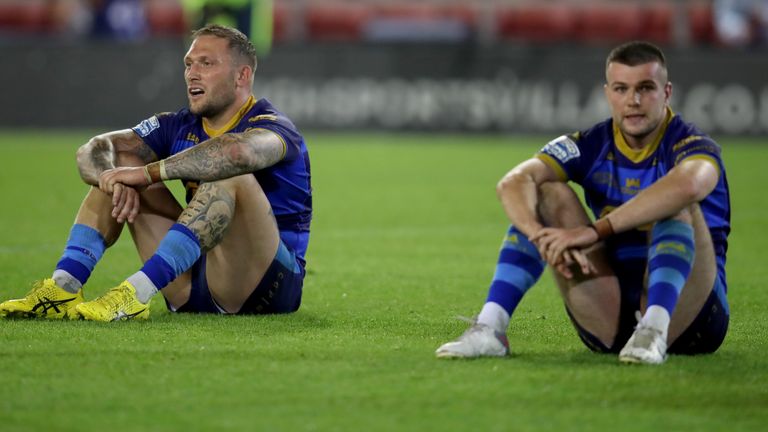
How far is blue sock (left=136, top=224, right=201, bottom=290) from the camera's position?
5.36m

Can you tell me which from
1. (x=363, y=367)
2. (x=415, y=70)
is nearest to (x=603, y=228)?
(x=363, y=367)

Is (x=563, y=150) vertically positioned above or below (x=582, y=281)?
above

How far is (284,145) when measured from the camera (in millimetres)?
5609

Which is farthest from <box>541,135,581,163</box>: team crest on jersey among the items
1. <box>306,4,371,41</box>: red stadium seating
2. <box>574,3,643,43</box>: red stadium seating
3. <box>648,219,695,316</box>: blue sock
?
<box>306,4,371,41</box>: red stadium seating

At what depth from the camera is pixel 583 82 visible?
1892 cm

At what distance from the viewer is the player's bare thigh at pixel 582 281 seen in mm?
4637

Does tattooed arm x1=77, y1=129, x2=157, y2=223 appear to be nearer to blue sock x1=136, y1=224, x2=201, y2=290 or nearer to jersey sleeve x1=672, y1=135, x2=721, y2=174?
blue sock x1=136, y1=224, x2=201, y2=290

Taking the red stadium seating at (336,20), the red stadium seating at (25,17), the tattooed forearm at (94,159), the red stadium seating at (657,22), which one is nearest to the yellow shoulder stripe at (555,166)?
the tattooed forearm at (94,159)

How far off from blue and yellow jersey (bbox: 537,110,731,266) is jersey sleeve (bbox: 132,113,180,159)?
1.93 m

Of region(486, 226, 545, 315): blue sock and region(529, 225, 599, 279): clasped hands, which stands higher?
region(529, 225, 599, 279): clasped hands

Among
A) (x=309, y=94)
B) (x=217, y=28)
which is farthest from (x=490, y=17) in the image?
(x=217, y=28)

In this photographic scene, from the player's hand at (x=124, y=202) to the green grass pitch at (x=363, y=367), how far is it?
48cm

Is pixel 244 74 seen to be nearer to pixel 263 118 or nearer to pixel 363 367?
pixel 263 118

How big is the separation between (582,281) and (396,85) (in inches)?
599
